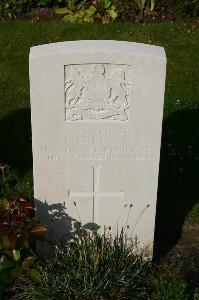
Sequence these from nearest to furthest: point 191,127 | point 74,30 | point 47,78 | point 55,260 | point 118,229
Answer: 1. point 47,78
2. point 55,260
3. point 118,229
4. point 191,127
5. point 74,30

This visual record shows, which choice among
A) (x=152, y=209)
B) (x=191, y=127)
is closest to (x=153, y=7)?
(x=191, y=127)

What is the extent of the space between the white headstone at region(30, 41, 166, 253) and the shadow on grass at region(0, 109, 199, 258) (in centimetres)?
62

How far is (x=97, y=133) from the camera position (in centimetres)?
446

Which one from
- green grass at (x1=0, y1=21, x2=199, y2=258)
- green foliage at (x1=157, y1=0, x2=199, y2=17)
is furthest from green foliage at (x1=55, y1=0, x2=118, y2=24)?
green foliage at (x1=157, y1=0, x2=199, y2=17)

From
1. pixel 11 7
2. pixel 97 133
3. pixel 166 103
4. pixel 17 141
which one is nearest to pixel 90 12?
pixel 11 7

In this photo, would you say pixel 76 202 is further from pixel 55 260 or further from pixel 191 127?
pixel 191 127

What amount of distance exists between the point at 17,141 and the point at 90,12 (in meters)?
3.49

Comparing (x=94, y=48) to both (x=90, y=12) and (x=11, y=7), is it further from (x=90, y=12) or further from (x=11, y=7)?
(x=11, y=7)

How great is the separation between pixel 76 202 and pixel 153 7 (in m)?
5.69

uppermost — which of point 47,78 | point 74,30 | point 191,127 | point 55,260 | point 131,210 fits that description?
point 74,30

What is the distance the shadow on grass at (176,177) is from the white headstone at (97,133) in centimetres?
58

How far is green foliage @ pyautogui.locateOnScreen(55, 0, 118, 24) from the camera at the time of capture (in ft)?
30.9

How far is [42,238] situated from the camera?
4363 mm

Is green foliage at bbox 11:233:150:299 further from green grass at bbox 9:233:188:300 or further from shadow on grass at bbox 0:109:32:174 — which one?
shadow on grass at bbox 0:109:32:174
